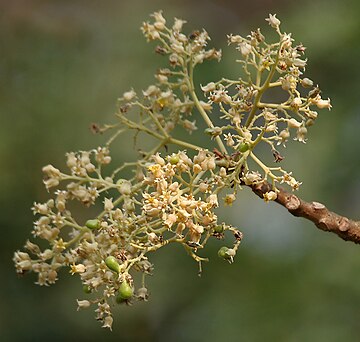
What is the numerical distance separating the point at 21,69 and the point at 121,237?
319cm

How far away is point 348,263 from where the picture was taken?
3678 millimetres

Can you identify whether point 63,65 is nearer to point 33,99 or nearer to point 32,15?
point 33,99

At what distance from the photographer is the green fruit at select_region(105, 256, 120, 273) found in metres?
1.69

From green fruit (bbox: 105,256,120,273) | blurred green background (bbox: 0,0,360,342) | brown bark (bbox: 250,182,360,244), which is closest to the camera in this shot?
green fruit (bbox: 105,256,120,273)

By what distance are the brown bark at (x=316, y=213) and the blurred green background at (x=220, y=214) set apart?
68.3 inches

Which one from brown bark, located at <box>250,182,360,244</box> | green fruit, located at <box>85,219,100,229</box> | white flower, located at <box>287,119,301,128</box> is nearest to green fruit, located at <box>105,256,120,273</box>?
green fruit, located at <box>85,219,100,229</box>

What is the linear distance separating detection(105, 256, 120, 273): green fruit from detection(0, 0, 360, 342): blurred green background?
1.93 metres

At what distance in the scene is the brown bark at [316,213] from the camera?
1812 millimetres

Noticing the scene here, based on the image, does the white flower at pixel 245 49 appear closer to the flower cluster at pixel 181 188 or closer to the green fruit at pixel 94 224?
the flower cluster at pixel 181 188

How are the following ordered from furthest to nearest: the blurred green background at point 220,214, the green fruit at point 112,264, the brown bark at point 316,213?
the blurred green background at point 220,214 → the brown bark at point 316,213 → the green fruit at point 112,264

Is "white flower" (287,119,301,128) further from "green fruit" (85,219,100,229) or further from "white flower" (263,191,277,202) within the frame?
"green fruit" (85,219,100,229)

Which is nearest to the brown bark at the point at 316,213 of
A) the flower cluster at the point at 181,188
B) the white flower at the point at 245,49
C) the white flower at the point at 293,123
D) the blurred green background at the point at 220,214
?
the flower cluster at the point at 181,188

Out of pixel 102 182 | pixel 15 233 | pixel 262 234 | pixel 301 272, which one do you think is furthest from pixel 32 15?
pixel 102 182

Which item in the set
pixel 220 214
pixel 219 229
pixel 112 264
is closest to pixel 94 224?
pixel 112 264
